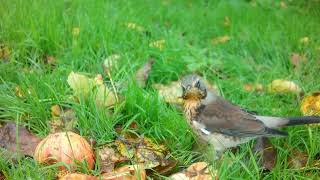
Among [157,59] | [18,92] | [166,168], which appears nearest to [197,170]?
[166,168]

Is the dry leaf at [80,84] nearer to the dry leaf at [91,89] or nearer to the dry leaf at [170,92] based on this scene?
the dry leaf at [91,89]

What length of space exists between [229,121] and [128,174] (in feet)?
3.15

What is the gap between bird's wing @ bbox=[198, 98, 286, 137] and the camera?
3.53 metres

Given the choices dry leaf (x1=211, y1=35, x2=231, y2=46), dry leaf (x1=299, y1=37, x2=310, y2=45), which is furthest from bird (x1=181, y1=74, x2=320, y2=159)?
dry leaf (x1=211, y1=35, x2=231, y2=46)

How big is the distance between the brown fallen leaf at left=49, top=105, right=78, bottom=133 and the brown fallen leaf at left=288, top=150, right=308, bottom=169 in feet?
5.12

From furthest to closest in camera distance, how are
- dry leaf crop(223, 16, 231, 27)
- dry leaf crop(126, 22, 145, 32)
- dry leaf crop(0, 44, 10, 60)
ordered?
1. dry leaf crop(223, 16, 231, 27)
2. dry leaf crop(126, 22, 145, 32)
3. dry leaf crop(0, 44, 10, 60)

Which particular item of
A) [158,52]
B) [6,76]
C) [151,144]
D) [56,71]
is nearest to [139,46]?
[158,52]

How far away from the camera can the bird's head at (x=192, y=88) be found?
3.53 metres

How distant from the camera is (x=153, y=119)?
393 centimetres

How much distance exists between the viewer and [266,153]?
363cm

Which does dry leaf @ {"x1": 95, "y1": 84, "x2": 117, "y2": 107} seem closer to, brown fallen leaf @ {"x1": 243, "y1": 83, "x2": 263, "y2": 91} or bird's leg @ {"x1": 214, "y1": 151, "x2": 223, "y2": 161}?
bird's leg @ {"x1": 214, "y1": 151, "x2": 223, "y2": 161}

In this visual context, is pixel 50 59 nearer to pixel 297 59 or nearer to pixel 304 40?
pixel 297 59

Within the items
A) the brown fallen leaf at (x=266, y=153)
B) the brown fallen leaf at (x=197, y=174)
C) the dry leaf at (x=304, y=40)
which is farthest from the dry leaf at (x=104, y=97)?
the dry leaf at (x=304, y=40)

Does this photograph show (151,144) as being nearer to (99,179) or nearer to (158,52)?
(99,179)
